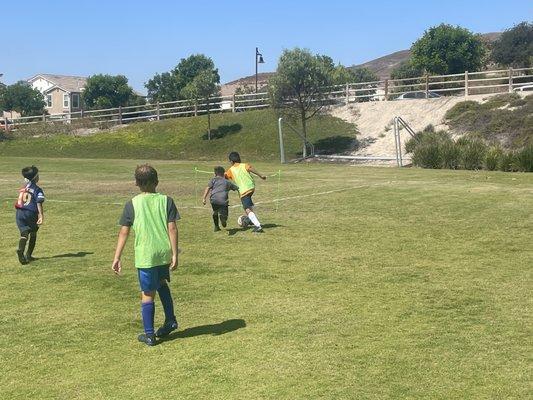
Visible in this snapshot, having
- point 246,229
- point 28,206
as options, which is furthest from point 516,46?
point 28,206

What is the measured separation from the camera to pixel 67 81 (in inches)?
5448

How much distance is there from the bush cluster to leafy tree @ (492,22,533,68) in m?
63.4

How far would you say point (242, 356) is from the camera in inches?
252

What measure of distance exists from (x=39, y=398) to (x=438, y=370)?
3289 millimetres

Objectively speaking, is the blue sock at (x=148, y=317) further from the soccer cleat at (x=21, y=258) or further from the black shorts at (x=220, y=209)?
the black shorts at (x=220, y=209)

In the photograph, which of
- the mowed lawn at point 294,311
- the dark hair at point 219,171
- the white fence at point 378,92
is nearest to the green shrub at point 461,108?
the white fence at point 378,92

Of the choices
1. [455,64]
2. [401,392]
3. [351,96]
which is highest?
[455,64]

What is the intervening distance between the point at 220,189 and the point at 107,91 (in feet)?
337

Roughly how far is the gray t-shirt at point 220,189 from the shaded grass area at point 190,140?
30.5 meters

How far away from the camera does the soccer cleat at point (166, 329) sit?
6977mm

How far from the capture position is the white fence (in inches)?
1816

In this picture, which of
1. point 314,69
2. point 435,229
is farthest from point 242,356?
point 314,69

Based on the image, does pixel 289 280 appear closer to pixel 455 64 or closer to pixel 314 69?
pixel 314 69

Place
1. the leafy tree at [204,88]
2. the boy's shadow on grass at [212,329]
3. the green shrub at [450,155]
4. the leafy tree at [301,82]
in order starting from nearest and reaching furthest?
the boy's shadow on grass at [212,329] → the green shrub at [450,155] → the leafy tree at [301,82] → the leafy tree at [204,88]
